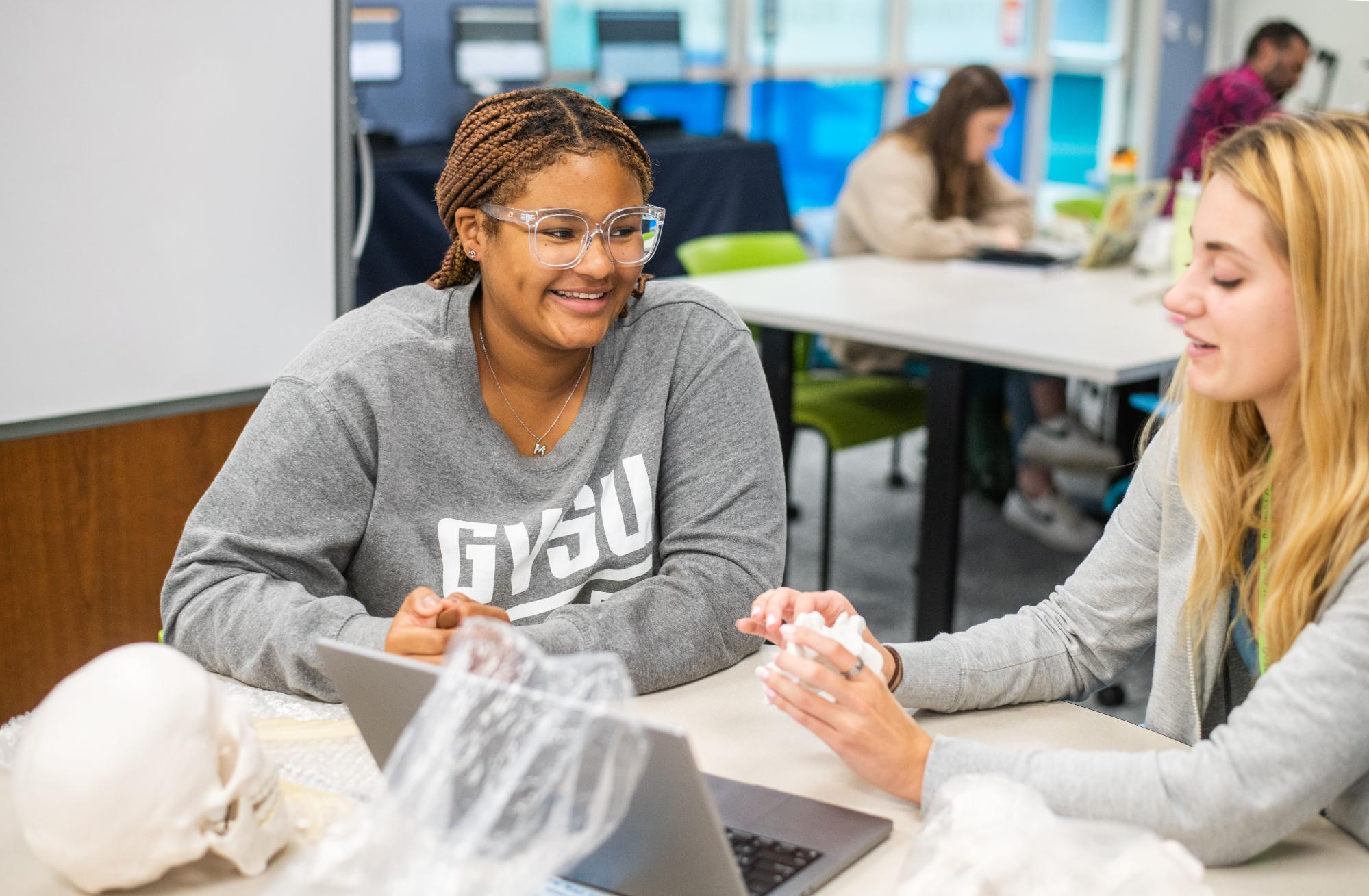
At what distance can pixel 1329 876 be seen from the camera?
97cm

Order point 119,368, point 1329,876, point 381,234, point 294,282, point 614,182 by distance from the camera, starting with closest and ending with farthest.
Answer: point 1329,876 < point 614,182 < point 119,368 < point 294,282 < point 381,234

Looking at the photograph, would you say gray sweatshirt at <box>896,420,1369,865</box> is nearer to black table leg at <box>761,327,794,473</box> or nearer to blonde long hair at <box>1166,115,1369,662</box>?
blonde long hair at <box>1166,115,1369,662</box>

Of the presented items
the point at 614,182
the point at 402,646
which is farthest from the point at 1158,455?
the point at 402,646

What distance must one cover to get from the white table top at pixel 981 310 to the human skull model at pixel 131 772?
6.34 ft

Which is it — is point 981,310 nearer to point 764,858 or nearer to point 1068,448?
point 1068,448

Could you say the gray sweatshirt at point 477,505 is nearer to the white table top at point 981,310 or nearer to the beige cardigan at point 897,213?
the white table top at point 981,310

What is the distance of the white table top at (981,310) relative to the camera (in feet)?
8.78

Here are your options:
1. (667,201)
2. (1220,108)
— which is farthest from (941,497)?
(1220,108)

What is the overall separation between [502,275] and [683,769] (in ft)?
2.54

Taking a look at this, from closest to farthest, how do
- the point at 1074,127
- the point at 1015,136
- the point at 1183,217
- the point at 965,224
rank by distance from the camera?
the point at 1183,217 < the point at 965,224 < the point at 1015,136 < the point at 1074,127

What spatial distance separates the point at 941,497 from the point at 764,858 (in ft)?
6.37

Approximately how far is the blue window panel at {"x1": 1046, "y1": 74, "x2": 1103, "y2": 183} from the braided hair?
24.3 ft

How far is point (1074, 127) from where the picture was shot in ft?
27.8

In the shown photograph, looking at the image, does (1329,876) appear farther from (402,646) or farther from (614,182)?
(614,182)
